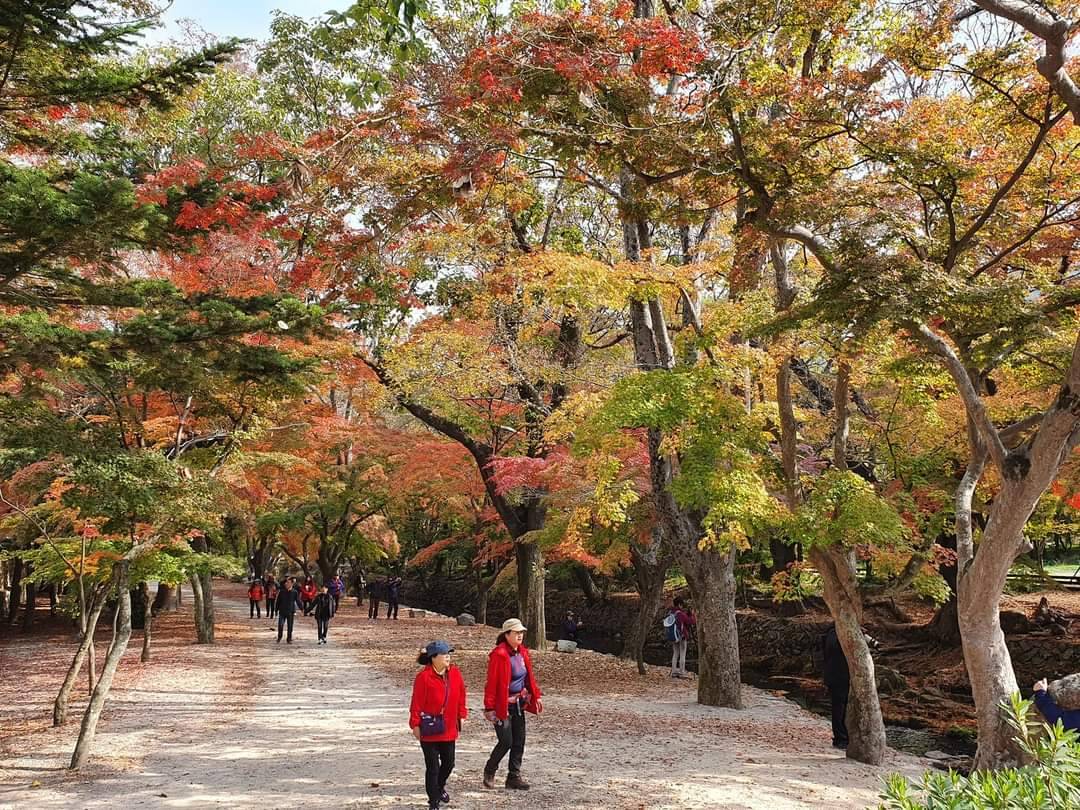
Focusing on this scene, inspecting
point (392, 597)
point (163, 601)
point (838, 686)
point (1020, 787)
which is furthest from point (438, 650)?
point (163, 601)

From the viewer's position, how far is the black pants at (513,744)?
6953 mm

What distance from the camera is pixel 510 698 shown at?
22.9ft

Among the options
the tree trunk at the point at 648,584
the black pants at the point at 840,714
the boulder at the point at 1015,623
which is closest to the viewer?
the black pants at the point at 840,714

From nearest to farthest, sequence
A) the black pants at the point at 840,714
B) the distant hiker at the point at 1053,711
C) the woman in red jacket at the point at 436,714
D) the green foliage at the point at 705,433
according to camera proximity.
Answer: the distant hiker at the point at 1053,711, the woman in red jacket at the point at 436,714, the green foliage at the point at 705,433, the black pants at the point at 840,714

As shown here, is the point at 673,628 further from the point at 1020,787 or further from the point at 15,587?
the point at 15,587

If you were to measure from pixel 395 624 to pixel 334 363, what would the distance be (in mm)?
13909

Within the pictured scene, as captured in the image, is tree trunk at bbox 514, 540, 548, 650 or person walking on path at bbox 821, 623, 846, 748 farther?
Result: tree trunk at bbox 514, 540, 548, 650

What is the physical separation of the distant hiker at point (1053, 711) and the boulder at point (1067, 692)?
0.03 meters

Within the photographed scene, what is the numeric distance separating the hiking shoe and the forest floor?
13 cm

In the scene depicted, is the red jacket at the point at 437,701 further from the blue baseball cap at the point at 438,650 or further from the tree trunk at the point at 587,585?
the tree trunk at the point at 587,585

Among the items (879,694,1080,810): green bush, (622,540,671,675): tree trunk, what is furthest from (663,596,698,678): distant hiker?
(879,694,1080,810): green bush

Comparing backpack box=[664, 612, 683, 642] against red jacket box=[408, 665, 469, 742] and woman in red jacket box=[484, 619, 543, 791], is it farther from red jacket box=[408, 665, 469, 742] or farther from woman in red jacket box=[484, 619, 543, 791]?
red jacket box=[408, 665, 469, 742]

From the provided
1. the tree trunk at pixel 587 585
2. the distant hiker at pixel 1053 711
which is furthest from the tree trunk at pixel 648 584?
the distant hiker at pixel 1053 711

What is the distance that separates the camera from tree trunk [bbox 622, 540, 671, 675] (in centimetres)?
1653
